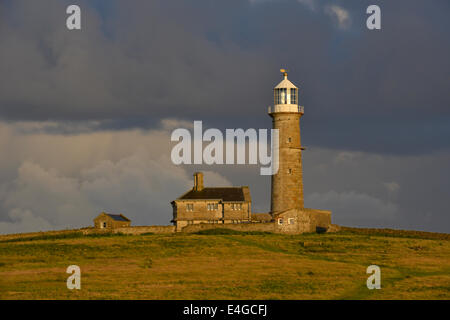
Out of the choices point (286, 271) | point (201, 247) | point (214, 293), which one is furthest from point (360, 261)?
point (214, 293)

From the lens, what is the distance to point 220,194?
300 ft

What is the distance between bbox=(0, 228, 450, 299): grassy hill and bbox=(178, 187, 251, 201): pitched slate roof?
23.4ft

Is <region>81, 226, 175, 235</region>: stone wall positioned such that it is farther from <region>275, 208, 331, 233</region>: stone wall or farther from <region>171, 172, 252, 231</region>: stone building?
<region>275, 208, 331, 233</region>: stone wall

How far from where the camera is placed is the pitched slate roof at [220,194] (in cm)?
9075

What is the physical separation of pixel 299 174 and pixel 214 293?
38800mm

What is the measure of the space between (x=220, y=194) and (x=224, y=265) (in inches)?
1073

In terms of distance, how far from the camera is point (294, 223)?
84938 millimetres

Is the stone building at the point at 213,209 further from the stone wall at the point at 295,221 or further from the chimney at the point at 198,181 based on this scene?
the stone wall at the point at 295,221

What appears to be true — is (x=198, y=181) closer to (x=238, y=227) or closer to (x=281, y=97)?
(x=238, y=227)

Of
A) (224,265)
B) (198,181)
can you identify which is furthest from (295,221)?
(224,265)

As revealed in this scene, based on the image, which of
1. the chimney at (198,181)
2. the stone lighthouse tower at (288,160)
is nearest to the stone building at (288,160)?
the stone lighthouse tower at (288,160)

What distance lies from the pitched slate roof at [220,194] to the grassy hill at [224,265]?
7121 mm

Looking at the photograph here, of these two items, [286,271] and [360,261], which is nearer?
[286,271]
